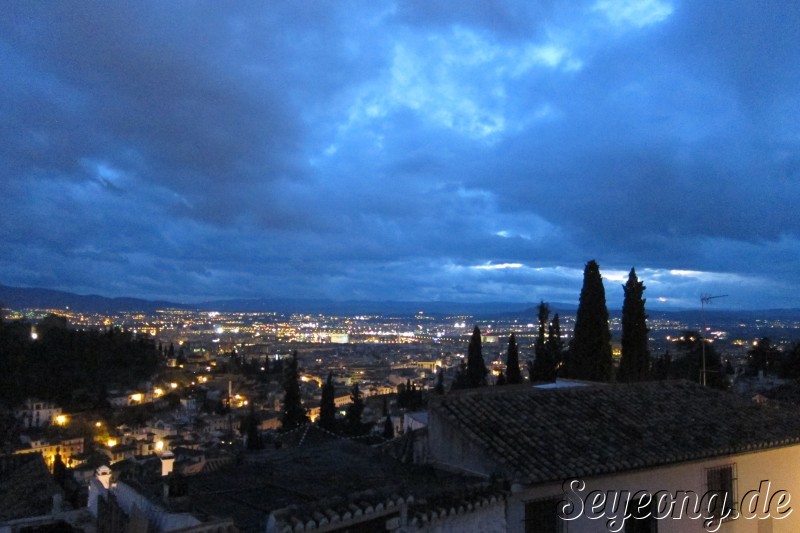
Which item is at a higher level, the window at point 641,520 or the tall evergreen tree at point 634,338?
the tall evergreen tree at point 634,338

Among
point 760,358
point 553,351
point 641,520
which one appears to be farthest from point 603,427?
point 760,358

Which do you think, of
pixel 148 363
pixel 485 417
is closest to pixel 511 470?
pixel 485 417

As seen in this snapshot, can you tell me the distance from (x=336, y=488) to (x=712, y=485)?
248 inches

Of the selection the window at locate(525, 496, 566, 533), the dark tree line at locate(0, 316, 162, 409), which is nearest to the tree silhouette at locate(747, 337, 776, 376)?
the window at locate(525, 496, 566, 533)

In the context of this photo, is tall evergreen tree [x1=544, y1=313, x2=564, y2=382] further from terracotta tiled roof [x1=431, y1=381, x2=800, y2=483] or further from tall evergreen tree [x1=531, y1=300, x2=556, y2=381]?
terracotta tiled roof [x1=431, y1=381, x2=800, y2=483]

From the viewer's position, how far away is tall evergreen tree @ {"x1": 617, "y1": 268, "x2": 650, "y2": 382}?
1049 inches

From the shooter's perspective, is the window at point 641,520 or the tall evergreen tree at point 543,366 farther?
the tall evergreen tree at point 543,366

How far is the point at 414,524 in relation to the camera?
23.1 ft

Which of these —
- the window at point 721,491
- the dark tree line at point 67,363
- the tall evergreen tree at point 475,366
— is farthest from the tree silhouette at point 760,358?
the dark tree line at point 67,363

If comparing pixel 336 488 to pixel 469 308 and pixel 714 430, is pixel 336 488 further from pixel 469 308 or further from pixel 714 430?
pixel 469 308

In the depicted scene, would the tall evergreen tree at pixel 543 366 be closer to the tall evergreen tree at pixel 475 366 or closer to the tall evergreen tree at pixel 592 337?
the tall evergreen tree at pixel 475 366

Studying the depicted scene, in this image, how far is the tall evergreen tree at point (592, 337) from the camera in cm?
2623

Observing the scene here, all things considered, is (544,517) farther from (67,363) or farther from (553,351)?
(67,363)

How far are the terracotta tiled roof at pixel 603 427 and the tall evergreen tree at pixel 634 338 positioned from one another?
47.4 feet
